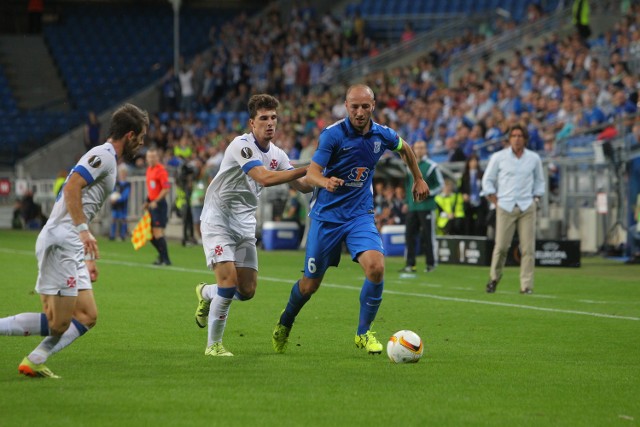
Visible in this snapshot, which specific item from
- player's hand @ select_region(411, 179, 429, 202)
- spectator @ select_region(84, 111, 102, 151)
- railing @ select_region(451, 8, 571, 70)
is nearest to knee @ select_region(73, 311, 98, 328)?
player's hand @ select_region(411, 179, 429, 202)

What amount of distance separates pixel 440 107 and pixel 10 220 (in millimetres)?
18063

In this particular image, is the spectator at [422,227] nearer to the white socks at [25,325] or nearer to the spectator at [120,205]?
the spectator at [120,205]

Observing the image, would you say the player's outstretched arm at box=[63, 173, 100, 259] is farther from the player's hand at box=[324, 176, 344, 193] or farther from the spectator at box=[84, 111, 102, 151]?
the spectator at box=[84, 111, 102, 151]

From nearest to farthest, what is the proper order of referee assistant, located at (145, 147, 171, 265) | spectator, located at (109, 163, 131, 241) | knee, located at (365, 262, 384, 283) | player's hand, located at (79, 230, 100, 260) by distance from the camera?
player's hand, located at (79, 230, 100, 260) → knee, located at (365, 262, 384, 283) → referee assistant, located at (145, 147, 171, 265) → spectator, located at (109, 163, 131, 241)

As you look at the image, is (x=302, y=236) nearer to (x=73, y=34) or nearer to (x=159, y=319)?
(x=159, y=319)

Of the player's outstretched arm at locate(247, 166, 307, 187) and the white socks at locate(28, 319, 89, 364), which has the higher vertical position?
the player's outstretched arm at locate(247, 166, 307, 187)

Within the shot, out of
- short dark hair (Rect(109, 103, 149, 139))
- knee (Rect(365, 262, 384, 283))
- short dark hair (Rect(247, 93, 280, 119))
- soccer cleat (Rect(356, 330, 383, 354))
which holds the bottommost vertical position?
soccer cleat (Rect(356, 330, 383, 354))

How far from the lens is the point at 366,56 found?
40.5 metres

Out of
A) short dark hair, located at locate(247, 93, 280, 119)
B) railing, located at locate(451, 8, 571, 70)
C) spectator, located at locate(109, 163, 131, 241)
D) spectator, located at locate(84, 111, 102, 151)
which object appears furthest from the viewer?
spectator, located at locate(84, 111, 102, 151)

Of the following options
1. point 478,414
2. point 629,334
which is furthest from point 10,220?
point 478,414

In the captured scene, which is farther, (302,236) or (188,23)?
(188,23)

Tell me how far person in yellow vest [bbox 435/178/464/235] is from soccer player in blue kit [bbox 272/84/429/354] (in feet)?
46.0

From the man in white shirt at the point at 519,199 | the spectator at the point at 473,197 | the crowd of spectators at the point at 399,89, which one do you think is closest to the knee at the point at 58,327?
the man in white shirt at the point at 519,199

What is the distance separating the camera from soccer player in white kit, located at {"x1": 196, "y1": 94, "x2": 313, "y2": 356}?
9930 millimetres
